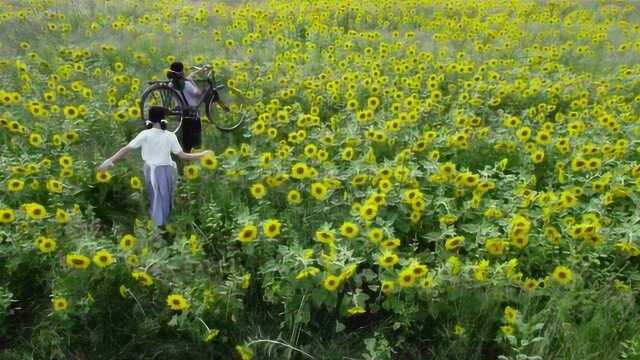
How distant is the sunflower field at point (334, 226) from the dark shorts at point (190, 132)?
266 mm

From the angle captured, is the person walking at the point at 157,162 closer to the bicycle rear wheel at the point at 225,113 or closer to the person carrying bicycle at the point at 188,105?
the person carrying bicycle at the point at 188,105

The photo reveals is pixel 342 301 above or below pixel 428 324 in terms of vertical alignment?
above

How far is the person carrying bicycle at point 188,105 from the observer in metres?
5.11

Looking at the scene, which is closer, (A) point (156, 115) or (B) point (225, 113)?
(A) point (156, 115)

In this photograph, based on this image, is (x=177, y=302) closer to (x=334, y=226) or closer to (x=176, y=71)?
(x=334, y=226)

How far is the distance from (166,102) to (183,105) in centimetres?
41

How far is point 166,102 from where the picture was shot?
5520mm

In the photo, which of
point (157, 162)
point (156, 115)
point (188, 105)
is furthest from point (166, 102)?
point (157, 162)

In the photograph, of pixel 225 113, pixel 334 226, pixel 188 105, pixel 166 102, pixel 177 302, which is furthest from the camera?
pixel 225 113

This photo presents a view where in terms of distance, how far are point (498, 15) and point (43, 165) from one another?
1038 centimetres

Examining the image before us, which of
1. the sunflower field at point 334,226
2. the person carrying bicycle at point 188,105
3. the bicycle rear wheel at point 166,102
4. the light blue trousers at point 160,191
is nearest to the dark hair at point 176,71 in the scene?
the person carrying bicycle at point 188,105

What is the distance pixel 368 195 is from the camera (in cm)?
382

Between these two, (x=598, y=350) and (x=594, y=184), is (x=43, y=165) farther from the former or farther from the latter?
(x=594, y=184)

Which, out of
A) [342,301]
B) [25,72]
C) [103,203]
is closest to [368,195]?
[342,301]
